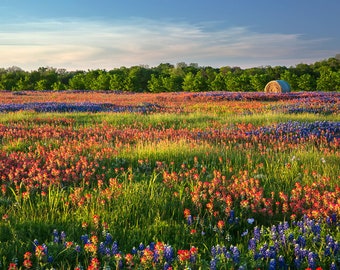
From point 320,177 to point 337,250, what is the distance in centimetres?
293

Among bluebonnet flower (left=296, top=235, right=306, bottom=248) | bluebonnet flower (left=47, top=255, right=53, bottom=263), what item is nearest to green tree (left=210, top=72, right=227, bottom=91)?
bluebonnet flower (left=296, top=235, right=306, bottom=248)

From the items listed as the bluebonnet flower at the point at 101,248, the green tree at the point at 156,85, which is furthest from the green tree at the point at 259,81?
the bluebonnet flower at the point at 101,248

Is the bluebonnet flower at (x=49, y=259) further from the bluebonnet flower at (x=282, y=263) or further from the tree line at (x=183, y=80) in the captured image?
the tree line at (x=183, y=80)

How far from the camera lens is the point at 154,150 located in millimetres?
8164

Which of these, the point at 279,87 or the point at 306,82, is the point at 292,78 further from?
the point at 279,87

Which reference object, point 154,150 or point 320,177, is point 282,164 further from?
point 154,150

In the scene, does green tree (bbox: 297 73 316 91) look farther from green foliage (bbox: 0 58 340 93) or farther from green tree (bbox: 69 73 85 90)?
green tree (bbox: 69 73 85 90)

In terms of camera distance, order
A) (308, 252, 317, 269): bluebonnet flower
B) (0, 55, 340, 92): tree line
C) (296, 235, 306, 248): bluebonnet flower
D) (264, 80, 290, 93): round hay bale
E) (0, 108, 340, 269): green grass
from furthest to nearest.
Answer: (0, 55, 340, 92): tree line → (264, 80, 290, 93): round hay bale → (0, 108, 340, 269): green grass → (296, 235, 306, 248): bluebonnet flower → (308, 252, 317, 269): bluebonnet flower

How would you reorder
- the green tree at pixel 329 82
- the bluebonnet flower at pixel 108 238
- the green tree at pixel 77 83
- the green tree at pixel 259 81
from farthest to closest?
1. the green tree at pixel 77 83
2. the green tree at pixel 329 82
3. the green tree at pixel 259 81
4. the bluebonnet flower at pixel 108 238

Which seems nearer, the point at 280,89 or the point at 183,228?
the point at 183,228

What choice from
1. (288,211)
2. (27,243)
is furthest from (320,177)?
(27,243)

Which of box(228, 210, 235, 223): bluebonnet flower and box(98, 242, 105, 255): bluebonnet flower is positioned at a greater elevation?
box(98, 242, 105, 255): bluebonnet flower

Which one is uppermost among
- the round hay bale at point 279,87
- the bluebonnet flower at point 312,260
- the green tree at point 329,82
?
the green tree at point 329,82

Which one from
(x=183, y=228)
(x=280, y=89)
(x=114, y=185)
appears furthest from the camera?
(x=280, y=89)
